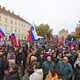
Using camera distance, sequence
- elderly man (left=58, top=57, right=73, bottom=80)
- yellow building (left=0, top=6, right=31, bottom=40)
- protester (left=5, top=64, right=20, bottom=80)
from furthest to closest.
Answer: yellow building (left=0, top=6, right=31, bottom=40), elderly man (left=58, top=57, right=73, bottom=80), protester (left=5, top=64, right=20, bottom=80)

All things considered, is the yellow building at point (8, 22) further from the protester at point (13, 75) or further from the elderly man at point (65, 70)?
the elderly man at point (65, 70)

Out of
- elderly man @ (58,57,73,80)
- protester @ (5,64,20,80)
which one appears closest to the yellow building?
protester @ (5,64,20,80)

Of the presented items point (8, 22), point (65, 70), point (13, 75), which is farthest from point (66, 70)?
point (8, 22)

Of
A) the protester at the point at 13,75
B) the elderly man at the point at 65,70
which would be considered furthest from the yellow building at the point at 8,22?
the elderly man at the point at 65,70

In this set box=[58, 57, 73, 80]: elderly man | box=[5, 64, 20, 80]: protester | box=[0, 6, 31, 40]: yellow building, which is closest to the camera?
box=[5, 64, 20, 80]: protester

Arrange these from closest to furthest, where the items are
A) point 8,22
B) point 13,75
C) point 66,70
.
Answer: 1. point 13,75
2. point 66,70
3. point 8,22

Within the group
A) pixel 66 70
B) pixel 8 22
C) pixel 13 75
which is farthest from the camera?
pixel 8 22

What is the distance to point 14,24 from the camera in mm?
31469

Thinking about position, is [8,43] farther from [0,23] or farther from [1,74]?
[0,23]

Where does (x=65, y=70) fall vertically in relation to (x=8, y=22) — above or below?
below

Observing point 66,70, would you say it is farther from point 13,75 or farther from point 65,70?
point 13,75

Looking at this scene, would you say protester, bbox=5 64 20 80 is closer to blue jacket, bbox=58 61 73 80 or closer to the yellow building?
blue jacket, bbox=58 61 73 80

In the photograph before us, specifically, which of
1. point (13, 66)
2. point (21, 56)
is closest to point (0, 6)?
point (21, 56)

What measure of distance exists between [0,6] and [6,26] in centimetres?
808
